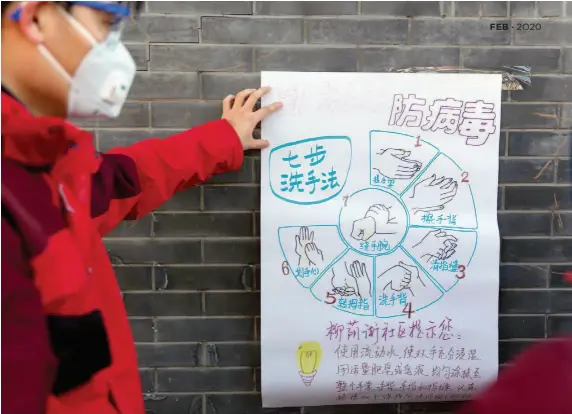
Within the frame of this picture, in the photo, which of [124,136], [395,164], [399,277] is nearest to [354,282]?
[399,277]

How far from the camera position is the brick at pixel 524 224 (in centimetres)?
173

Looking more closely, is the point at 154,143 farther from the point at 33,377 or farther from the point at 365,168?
the point at 33,377

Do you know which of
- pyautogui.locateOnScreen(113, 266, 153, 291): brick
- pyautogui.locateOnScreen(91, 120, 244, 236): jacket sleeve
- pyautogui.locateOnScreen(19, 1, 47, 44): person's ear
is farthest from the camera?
pyautogui.locateOnScreen(113, 266, 153, 291): brick

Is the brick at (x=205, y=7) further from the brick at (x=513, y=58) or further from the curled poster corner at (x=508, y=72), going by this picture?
the brick at (x=513, y=58)

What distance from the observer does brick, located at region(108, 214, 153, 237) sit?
1672 mm

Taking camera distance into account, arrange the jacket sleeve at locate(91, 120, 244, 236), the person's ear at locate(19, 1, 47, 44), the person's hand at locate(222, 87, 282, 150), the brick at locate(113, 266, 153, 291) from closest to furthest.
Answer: the person's ear at locate(19, 1, 47, 44) < the jacket sleeve at locate(91, 120, 244, 236) < the person's hand at locate(222, 87, 282, 150) < the brick at locate(113, 266, 153, 291)

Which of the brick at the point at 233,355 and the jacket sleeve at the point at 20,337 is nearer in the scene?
the jacket sleeve at the point at 20,337

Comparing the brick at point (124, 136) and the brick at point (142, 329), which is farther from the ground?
the brick at point (124, 136)

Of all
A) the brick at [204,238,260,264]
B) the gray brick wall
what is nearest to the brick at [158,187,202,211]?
the gray brick wall

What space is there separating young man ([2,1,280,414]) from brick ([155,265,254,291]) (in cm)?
40

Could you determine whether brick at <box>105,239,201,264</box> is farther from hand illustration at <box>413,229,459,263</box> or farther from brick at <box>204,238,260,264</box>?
hand illustration at <box>413,229,459,263</box>

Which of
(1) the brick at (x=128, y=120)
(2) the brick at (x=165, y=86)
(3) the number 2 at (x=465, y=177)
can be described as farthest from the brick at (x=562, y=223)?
(1) the brick at (x=128, y=120)

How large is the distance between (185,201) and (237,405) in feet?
2.10

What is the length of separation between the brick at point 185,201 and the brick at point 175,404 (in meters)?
0.57
